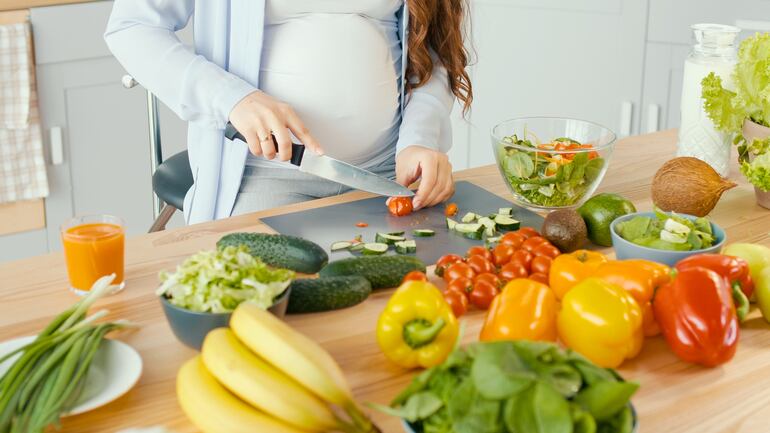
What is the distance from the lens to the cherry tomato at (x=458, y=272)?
4.18 feet

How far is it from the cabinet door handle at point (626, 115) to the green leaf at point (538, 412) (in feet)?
8.80

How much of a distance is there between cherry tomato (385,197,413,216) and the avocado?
0.30m

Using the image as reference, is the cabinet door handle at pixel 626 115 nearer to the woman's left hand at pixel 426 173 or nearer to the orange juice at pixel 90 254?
the woman's left hand at pixel 426 173

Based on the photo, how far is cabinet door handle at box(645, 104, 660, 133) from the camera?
3236 millimetres

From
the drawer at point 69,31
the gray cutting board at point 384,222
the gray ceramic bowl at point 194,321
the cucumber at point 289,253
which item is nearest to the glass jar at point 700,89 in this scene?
the gray cutting board at point 384,222

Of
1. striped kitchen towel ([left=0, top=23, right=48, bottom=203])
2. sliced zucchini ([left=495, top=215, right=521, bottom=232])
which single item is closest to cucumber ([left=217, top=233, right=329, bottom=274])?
sliced zucchini ([left=495, top=215, right=521, bottom=232])

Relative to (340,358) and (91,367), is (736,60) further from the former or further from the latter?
(91,367)

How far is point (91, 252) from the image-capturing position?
126 cm

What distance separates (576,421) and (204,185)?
4.00ft

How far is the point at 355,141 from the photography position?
1911 millimetres

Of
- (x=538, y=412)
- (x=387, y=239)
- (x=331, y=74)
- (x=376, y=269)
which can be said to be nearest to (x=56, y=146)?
(x=331, y=74)

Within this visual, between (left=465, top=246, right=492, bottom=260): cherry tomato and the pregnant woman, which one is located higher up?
the pregnant woman

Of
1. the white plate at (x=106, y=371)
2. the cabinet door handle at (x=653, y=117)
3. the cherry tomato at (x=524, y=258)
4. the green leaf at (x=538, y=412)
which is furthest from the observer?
the cabinet door handle at (x=653, y=117)

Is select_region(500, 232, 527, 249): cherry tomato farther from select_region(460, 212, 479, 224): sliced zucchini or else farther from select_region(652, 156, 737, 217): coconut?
select_region(652, 156, 737, 217): coconut
